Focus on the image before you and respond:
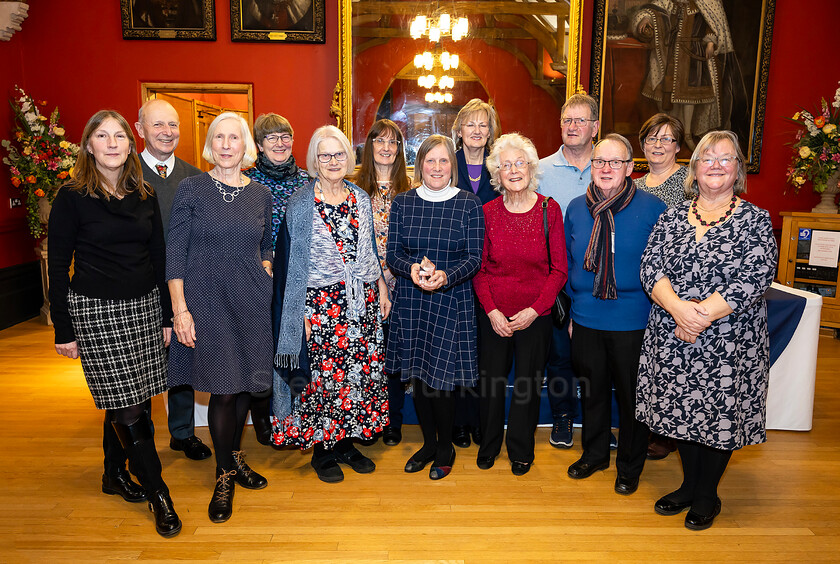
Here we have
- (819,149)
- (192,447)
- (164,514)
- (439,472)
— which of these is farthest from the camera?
(819,149)

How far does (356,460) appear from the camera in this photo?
3.06 metres

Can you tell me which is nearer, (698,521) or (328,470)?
(698,521)

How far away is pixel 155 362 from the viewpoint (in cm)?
253

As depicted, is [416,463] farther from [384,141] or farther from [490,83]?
[490,83]

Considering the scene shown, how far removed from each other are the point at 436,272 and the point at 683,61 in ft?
15.8

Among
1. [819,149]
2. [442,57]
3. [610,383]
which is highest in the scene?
[442,57]

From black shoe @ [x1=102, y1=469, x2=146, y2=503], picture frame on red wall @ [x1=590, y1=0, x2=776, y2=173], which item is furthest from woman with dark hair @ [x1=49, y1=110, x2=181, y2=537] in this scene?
picture frame on red wall @ [x1=590, y1=0, x2=776, y2=173]

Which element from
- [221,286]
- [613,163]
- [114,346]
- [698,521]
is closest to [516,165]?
[613,163]

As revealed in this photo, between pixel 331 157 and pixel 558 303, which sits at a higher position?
pixel 331 157

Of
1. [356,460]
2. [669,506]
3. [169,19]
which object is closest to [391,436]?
[356,460]

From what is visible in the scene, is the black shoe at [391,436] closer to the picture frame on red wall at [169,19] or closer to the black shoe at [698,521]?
the black shoe at [698,521]

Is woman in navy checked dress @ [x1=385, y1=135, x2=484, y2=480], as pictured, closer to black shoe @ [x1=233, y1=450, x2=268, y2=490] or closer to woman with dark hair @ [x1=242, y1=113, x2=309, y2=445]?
woman with dark hair @ [x1=242, y1=113, x2=309, y2=445]

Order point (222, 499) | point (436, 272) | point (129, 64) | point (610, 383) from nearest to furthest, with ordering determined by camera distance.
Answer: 1. point (222, 499)
2. point (436, 272)
3. point (610, 383)
4. point (129, 64)

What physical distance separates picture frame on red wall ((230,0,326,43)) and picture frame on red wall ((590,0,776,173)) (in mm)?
2934
